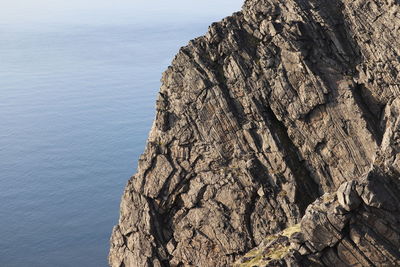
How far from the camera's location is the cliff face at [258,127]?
77688 millimetres

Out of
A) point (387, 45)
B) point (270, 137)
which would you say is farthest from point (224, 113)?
point (387, 45)

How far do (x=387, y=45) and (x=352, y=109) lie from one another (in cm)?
1052

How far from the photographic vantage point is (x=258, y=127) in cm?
7925

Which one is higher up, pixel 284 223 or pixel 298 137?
pixel 298 137

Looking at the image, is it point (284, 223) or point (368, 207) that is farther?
point (284, 223)

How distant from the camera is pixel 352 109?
7712 centimetres

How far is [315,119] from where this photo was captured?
78625mm

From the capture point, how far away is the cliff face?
77688mm

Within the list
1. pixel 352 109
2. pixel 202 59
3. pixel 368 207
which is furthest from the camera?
pixel 202 59

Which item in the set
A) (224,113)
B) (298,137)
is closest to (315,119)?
(298,137)

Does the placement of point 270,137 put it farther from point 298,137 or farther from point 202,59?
point 202,59

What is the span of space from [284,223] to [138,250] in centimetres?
1951

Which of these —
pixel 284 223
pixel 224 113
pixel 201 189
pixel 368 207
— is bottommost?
pixel 368 207

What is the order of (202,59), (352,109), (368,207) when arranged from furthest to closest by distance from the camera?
(202,59)
(352,109)
(368,207)
